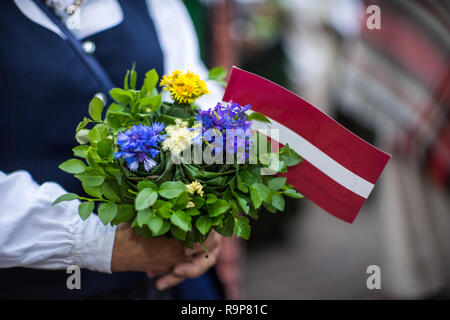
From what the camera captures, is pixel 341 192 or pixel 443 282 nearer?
pixel 341 192

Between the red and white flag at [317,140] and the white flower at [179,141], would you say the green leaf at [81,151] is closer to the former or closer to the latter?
the white flower at [179,141]

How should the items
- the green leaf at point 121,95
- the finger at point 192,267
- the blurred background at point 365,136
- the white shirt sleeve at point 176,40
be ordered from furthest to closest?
the blurred background at point 365,136 → the white shirt sleeve at point 176,40 → the finger at point 192,267 → the green leaf at point 121,95

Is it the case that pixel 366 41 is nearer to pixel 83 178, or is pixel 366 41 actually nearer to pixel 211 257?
pixel 211 257

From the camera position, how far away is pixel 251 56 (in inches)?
96.1

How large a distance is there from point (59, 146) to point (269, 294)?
1.75 m

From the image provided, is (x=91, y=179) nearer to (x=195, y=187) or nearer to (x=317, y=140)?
(x=195, y=187)

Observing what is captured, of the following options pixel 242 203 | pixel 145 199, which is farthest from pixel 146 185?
pixel 242 203

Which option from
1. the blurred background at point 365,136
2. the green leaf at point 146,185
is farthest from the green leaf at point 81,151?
the blurred background at point 365,136

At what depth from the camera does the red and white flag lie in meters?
0.56

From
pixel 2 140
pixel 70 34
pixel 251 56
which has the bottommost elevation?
pixel 2 140

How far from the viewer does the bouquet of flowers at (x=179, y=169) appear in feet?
1.55

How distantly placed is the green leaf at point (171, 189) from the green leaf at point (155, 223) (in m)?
0.03

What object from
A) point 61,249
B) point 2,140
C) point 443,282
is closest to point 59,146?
point 2,140

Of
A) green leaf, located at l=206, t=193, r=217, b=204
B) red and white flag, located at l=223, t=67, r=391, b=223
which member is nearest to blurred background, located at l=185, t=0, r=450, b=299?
red and white flag, located at l=223, t=67, r=391, b=223
